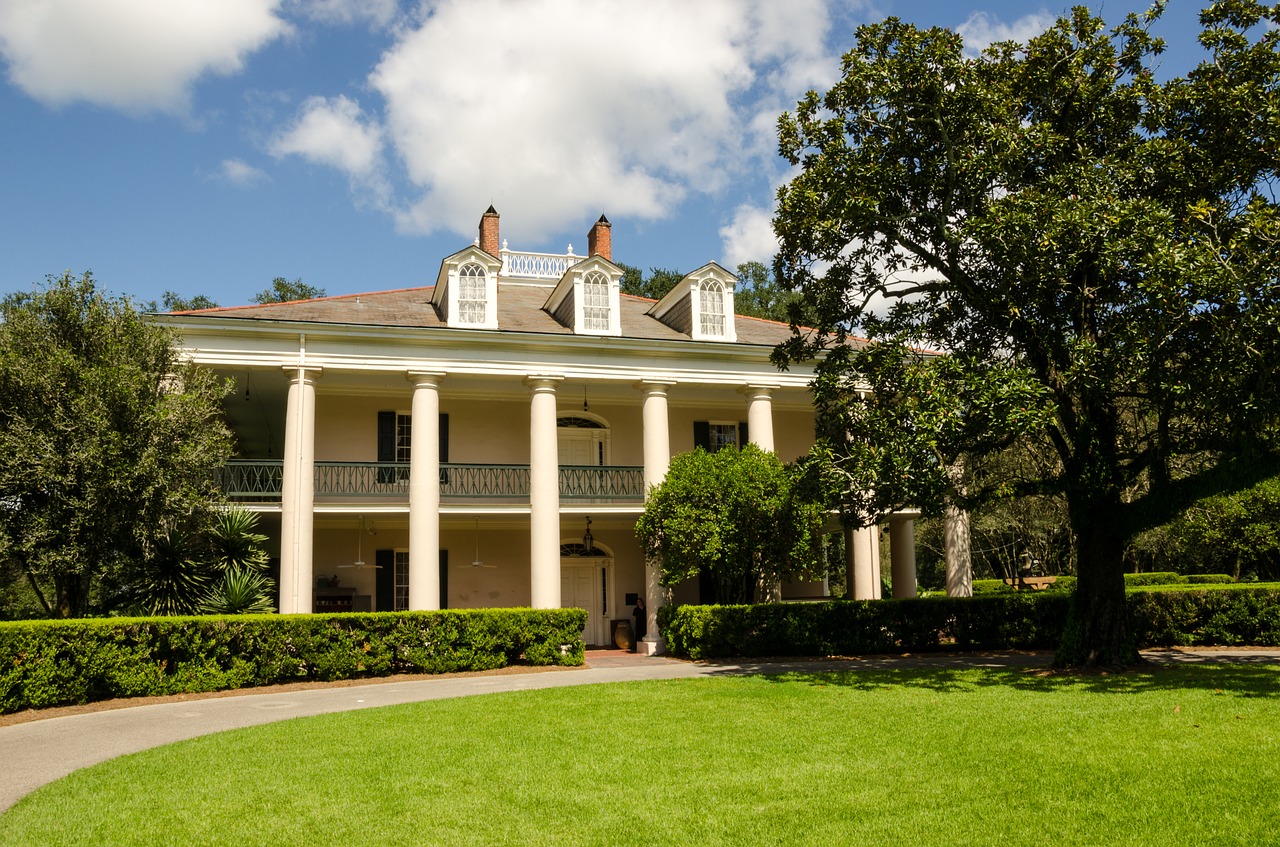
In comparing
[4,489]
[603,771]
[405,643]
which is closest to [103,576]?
[4,489]

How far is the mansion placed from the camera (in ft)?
65.5

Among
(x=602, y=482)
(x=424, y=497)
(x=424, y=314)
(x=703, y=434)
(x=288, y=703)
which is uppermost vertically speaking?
(x=424, y=314)

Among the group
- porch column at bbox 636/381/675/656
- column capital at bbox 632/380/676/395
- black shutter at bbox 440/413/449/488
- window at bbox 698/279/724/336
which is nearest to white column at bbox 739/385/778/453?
window at bbox 698/279/724/336

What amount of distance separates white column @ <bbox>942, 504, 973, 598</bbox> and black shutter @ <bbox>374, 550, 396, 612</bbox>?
13634 mm

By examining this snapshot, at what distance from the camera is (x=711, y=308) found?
23.0 m

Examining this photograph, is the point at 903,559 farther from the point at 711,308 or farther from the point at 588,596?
the point at 711,308

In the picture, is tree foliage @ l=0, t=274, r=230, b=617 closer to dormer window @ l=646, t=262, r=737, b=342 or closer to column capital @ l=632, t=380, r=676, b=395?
column capital @ l=632, t=380, r=676, b=395

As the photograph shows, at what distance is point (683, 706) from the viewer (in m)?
11.5

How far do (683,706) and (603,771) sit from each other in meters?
3.72

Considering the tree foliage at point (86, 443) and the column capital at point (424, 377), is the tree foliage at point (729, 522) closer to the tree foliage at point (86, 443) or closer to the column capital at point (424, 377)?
the column capital at point (424, 377)

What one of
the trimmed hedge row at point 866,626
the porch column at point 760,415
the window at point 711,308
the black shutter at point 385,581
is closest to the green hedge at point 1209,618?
the trimmed hedge row at point 866,626

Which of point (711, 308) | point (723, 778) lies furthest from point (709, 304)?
point (723, 778)

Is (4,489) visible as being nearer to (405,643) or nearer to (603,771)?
(405,643)

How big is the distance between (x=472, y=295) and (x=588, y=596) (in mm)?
8620
